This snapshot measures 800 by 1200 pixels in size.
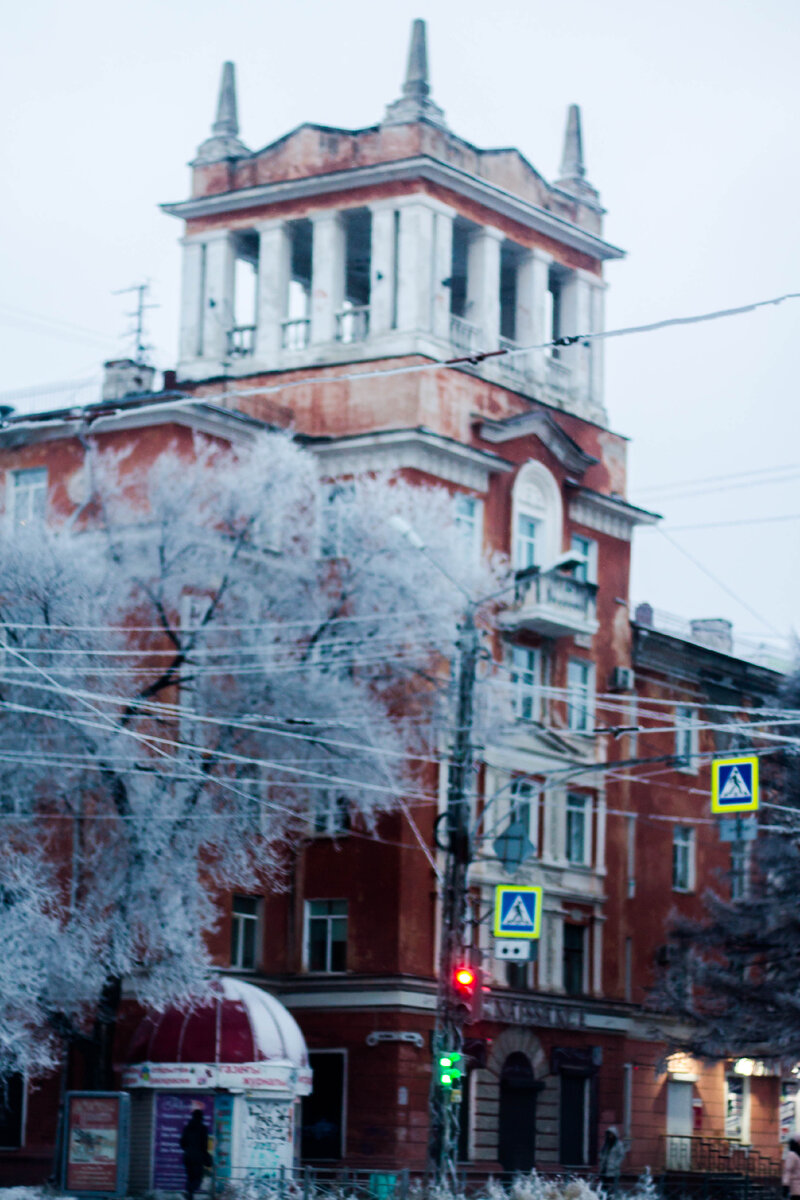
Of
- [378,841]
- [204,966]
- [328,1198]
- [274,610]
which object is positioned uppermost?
[274,610]

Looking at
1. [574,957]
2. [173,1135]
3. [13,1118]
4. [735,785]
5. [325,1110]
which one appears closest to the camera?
[735,785]

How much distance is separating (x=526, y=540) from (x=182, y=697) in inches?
495

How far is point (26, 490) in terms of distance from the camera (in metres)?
48.4

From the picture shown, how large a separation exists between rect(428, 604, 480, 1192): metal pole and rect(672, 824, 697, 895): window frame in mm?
21836

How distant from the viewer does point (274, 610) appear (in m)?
42.2

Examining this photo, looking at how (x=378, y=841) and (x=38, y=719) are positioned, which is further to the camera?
(x=378, y=841)

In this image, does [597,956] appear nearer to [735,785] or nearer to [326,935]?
[326,935]

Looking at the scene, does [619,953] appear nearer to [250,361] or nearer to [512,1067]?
[512,1067]

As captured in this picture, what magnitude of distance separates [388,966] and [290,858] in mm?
3488

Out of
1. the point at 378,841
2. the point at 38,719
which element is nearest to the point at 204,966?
the point at 38,719

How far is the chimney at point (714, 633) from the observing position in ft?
203

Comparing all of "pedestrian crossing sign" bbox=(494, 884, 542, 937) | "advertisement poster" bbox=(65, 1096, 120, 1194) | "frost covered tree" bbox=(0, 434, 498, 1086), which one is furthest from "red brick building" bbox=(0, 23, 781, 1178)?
"advertisement poster" bbox=(65, 1096, 120, 1194)

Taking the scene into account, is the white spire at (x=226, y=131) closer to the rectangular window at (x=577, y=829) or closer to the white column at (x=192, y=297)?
the white column at (x=192, y=297)

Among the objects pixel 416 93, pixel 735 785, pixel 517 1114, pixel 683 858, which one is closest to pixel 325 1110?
pixel 517 1114
